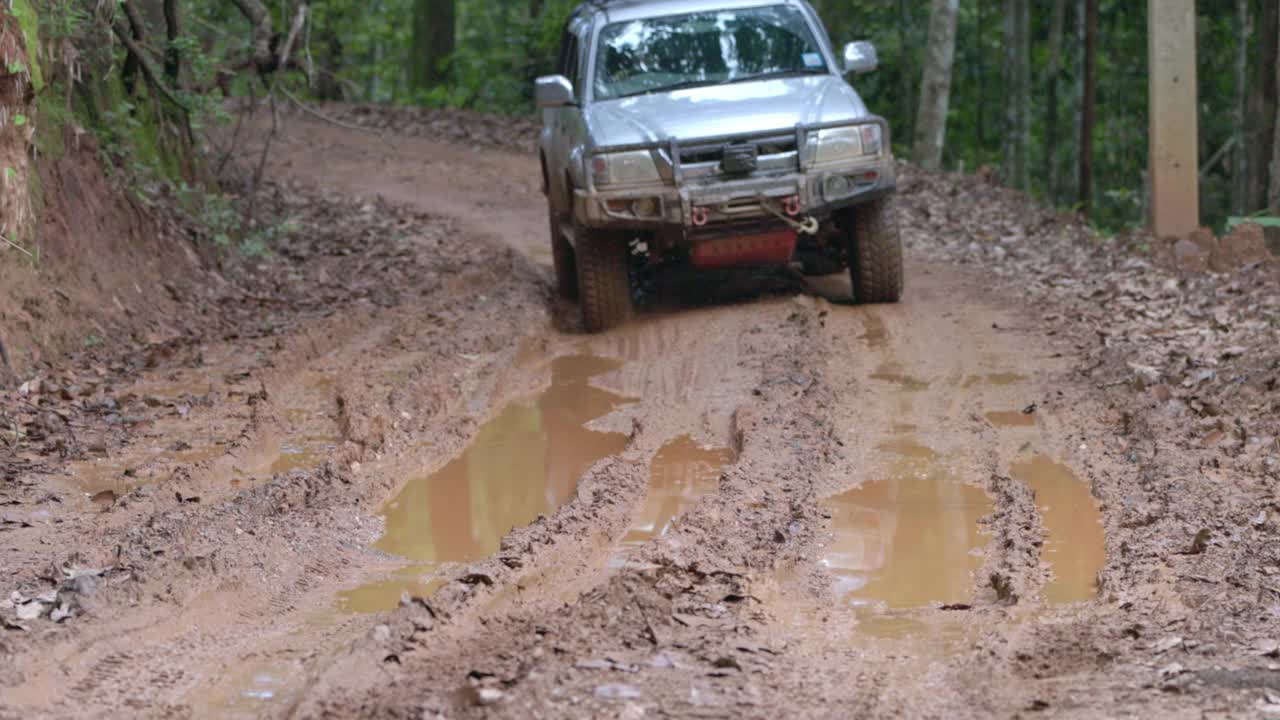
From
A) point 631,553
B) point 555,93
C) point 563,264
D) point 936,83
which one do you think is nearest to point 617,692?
point 631,553

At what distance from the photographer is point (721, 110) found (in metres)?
9.08

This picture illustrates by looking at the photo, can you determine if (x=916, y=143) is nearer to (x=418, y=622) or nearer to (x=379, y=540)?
(x=379, y=540)

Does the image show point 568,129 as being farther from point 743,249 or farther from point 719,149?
point 743,249

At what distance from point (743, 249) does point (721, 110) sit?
922mm

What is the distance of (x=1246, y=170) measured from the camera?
1734 centimetres

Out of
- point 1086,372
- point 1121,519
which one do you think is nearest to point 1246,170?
point 1086,372

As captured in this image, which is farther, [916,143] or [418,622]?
[916,143]

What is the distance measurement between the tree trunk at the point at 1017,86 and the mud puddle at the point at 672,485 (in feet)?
46.5

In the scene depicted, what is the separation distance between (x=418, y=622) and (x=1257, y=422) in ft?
14.0

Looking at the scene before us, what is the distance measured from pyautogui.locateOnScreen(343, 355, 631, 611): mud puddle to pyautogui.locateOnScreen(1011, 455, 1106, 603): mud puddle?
2031mm

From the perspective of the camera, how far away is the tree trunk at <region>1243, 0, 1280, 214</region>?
1499 cm

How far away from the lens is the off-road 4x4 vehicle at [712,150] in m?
8.88

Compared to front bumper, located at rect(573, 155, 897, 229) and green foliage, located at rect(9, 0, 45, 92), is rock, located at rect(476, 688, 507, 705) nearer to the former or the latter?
green foliage, located at rect(9, 0, 45, 92)

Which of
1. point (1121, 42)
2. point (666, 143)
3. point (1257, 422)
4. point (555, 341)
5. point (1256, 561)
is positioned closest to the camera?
point (1256, 561)
